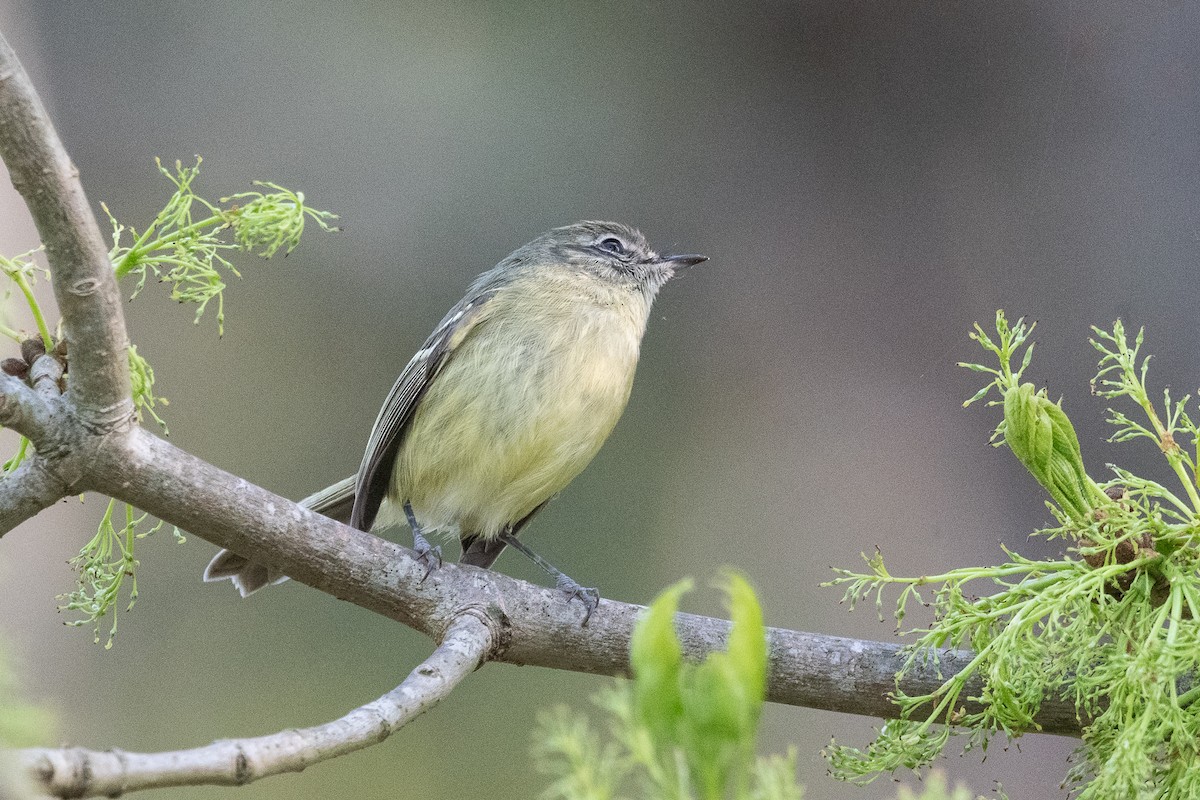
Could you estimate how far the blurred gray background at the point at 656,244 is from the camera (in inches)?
135

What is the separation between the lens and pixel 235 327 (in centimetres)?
409

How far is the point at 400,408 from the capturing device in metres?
2.54

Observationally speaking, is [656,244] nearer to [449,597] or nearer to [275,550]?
[449,597]

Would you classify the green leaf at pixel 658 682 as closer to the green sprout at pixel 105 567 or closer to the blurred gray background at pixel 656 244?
the green sprout at pixel 105 567

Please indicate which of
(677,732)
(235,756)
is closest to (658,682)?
(677,732)

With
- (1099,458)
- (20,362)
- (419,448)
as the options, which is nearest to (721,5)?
(1099,458)

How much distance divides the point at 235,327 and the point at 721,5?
2.01 metres

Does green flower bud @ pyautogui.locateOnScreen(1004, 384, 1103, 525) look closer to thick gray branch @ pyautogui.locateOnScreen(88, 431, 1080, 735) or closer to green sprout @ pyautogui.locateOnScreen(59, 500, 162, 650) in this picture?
thick gray branch @ pyautogui.locateOnScreen(88, 431, 1080, 735)

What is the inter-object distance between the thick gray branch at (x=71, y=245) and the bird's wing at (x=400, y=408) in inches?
44.2

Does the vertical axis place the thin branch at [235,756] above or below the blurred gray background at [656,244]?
below

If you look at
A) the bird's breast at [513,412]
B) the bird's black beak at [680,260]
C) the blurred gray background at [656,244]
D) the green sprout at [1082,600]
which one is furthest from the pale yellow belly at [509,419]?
the blurred gray background at [656,244]

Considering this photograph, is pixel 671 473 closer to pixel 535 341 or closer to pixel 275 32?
pixel 535 341

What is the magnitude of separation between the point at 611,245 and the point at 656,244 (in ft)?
1.66

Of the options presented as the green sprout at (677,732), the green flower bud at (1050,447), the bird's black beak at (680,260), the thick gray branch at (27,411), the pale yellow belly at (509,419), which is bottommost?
the green sprout at (677,732)
